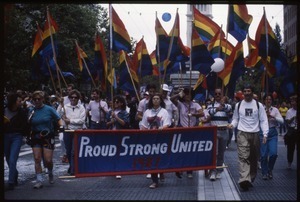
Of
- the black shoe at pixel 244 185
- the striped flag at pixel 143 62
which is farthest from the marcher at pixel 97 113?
the black shoe at pixel 244 185

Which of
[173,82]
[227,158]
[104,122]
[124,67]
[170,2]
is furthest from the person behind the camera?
[173,82]

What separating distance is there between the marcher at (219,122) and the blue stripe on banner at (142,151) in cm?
64

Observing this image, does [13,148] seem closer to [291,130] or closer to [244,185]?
[244,185]

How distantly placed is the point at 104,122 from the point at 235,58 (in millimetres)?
3816

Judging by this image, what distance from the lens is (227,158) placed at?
1523 cm

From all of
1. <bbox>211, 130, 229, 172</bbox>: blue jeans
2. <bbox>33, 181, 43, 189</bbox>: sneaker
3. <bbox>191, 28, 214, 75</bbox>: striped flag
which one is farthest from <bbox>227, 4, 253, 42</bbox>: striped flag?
<bbox>33, 181, 43, 189</bbox>: sneaker

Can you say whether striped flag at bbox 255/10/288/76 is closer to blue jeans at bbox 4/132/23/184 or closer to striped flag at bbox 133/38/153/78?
striped flag at bbox 133/38/153/78

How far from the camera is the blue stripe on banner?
32.1 feet

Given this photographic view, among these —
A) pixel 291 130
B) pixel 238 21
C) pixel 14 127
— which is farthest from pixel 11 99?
pixel 291 130

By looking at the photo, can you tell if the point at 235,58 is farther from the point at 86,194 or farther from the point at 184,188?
the point at 86,194

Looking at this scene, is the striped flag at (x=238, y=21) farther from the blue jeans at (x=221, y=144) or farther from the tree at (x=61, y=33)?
the tree at (x=61, y=33)

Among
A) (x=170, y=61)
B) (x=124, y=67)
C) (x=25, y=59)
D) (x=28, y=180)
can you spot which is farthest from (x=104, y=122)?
(x=25, y=59)

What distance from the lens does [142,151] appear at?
1002cm

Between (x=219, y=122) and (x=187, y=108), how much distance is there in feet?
2.59
